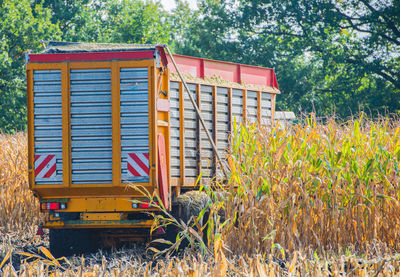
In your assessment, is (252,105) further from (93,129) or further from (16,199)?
(16,199)

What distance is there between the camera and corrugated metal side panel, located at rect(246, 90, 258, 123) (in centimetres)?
1164

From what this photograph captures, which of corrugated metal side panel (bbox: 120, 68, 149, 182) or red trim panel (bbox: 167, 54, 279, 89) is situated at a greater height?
red trim panel (bbox: 167, 54, 279, 89)

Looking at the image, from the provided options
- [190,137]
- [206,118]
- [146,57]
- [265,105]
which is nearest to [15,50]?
[265,105]

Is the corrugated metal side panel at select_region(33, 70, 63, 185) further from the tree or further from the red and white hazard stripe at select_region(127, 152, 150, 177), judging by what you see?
the tree

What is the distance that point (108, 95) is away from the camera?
8656 millimetres

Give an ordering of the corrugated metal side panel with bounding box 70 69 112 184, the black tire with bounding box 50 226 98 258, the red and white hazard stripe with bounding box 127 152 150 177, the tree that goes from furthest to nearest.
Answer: the tree → the black tire with bounding box 50 226 98 258 → the corrugated metal side panel with bounding box 70 69 112 184 → the red and white hazard stripe with bounding box 127 152 150 177

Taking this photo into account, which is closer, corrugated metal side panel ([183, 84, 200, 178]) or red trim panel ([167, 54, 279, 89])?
corrugated metal side panel ([183, 84, 200, 178])

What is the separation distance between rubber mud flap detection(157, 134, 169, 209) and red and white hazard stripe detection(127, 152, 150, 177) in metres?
0.23

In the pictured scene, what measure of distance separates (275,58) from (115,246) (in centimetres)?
2582

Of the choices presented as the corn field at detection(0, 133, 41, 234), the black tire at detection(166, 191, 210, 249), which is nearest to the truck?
the black tire at detection(166, 191, 210, 249)

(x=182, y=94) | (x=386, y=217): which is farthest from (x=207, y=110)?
(x=386, y=217)

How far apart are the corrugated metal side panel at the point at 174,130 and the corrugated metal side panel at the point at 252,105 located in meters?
1.99

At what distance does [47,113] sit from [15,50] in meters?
25.4

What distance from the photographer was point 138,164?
8.56 meters
